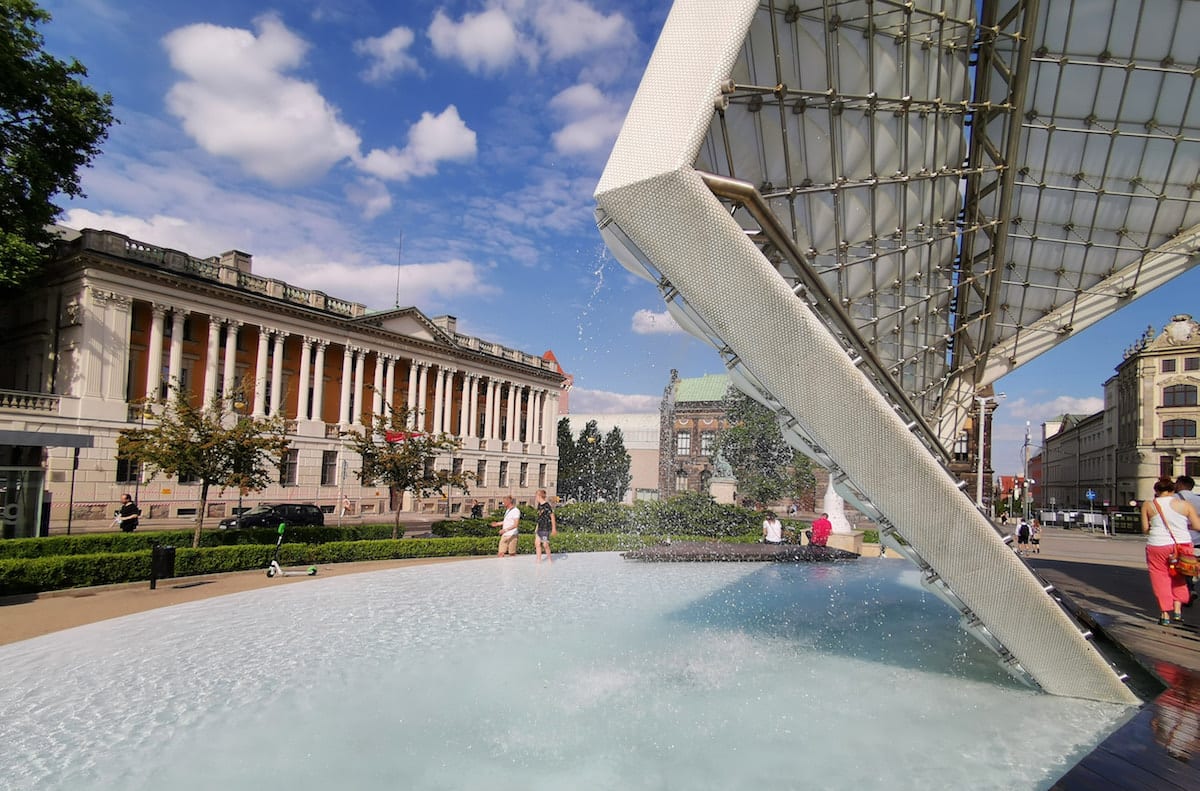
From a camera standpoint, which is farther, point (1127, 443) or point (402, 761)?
point (1127, 443)

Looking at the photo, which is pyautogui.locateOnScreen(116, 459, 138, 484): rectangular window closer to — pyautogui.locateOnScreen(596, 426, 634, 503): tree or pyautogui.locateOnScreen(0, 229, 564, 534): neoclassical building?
pyautogui.locateOnScreen(0, 229, 564, 534): neoclassical building

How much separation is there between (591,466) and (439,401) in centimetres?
3014

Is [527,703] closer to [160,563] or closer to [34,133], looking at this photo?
[160,563]

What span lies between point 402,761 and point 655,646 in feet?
14.8

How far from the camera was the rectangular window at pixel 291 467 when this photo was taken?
49.7 meters

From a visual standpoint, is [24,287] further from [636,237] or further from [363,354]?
[636,237]

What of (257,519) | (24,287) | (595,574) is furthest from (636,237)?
(24,287)

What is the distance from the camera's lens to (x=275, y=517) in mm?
36375

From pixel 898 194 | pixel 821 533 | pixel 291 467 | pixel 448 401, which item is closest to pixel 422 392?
pixel 448 401

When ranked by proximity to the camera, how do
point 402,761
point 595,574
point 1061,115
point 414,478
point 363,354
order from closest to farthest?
1. point 402,761
2. point 1061,115
3. point 595,574
4. point 414,478
5. point 363,354

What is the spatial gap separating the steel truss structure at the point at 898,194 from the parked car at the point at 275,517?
3112cm

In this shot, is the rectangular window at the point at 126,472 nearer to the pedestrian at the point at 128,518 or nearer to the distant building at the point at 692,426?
the pedestrian at the point at 128,518

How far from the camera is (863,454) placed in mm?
7516

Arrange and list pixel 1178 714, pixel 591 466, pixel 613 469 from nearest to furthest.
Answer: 1. pixel 1178 714
2. pixel 613 469
3. pixel 591 466
